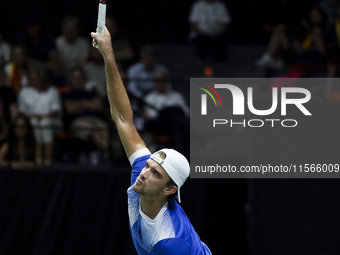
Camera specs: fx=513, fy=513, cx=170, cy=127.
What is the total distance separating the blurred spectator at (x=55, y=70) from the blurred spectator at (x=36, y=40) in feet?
0.35

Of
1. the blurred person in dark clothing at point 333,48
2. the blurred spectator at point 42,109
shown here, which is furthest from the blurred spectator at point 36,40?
the blurred person in dark clothing at point 333,48

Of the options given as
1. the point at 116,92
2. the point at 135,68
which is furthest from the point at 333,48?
the point at 116,92

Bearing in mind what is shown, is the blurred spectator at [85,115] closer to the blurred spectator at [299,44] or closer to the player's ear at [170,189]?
the blurred spectator at [299,44]

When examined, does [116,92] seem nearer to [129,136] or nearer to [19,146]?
[129,136]

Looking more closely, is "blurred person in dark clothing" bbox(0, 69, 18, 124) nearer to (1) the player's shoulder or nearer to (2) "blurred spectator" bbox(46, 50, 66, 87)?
(2) "blurred spectator" bbox(46, 50, 66, 87)

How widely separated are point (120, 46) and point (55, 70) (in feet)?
5.16

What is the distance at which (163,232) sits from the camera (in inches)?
144

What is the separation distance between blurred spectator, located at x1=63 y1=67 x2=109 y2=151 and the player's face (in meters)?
3.59

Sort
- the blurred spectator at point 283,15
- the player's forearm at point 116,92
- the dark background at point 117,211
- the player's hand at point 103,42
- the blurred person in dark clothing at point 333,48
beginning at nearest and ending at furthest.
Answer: the player's hand at point 103,42, the player's forearm at point 116,92, the dark background at point 117,211, the blurred person in dark clothing at point 333,48, the blurred spectator at point 283,15

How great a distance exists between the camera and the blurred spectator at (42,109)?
725cm

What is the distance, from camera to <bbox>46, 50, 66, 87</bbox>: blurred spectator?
8.65 metres

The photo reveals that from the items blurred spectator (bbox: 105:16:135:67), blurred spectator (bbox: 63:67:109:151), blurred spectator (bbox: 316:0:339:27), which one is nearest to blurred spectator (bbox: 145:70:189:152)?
blurred spectator (bbox: 63:67:109:151)

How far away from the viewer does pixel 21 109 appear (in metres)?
7.52

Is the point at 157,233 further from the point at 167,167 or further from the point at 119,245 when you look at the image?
the point at 119,245
